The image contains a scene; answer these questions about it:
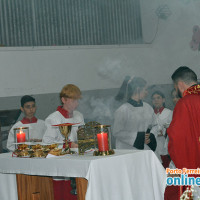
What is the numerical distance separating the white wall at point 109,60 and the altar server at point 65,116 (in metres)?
1.98

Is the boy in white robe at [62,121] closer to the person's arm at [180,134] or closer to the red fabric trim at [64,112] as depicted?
the red fabric trim at [64,112]

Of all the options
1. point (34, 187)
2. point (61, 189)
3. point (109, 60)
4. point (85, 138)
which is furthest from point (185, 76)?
point (109, 60)

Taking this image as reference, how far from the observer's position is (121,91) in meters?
7.66

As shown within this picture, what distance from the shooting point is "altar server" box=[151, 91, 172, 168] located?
5095 mm

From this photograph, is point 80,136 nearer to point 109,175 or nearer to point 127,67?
point 109,175

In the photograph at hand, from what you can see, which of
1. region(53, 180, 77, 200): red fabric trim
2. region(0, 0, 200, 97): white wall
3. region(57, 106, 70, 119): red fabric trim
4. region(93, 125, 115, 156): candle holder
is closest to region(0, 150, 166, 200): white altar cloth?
region(93, 125, 115, 156): candle holder

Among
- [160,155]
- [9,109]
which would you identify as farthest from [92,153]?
[9,109]

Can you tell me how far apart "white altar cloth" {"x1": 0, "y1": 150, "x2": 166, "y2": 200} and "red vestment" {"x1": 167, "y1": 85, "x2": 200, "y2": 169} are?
51cm

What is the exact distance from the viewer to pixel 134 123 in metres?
4.74

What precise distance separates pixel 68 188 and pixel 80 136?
3.42ft

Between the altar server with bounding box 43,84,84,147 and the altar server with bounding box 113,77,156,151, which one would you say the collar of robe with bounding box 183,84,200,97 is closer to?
the altar server with bounding box 43,84,84,147

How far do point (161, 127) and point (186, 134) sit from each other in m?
2.32

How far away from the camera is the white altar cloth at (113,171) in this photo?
125 inches

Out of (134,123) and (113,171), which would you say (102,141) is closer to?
(113,171)
